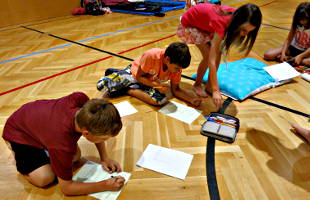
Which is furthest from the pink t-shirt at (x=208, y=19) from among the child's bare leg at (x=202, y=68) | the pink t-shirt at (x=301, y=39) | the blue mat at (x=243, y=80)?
the pink t-shirt at (x=301, y=39)

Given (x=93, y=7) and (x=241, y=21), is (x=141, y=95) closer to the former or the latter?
(x=241, y=21)

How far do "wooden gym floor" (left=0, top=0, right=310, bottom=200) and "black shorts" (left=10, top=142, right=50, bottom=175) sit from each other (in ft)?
0.39

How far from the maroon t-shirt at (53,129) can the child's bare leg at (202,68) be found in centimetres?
111

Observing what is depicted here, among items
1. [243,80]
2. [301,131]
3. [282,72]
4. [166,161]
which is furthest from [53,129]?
[282,72]

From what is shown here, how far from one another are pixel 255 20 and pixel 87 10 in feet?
14.6

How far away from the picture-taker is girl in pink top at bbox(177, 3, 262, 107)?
4.51 ft

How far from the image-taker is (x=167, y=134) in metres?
1.52

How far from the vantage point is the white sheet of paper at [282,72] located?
209 cm

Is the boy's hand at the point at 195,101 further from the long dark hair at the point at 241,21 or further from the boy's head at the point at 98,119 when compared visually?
the boy's head at the point at 98,119

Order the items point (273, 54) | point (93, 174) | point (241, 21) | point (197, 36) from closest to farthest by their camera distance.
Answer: point (93, 174) → point (241, 21) → point (197, 36) → point (273, 54)

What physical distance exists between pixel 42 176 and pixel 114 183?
0.36 metres

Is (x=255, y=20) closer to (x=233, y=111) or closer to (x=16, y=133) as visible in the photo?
(x=233, y=111)

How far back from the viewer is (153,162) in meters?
1.30

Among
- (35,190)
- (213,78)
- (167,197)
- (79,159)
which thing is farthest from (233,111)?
(35,190)
